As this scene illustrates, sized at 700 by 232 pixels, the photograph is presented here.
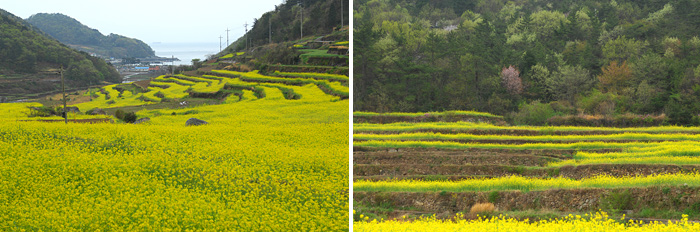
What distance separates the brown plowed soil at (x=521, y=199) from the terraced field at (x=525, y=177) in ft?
0.05

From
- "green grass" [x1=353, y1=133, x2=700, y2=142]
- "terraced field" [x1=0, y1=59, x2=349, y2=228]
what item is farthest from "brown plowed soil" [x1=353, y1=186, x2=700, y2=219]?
"green grass" [x1=353, y1=133, x2=700, y2=142]

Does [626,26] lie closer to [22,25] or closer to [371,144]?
[371,144]

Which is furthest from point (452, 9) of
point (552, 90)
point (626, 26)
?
point (552, 90)

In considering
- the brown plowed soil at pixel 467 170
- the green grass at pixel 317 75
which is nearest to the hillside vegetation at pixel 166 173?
the brown plowed soil at pixel 467 170

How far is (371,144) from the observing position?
1298cm

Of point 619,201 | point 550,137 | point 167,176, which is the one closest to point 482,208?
point 619,201

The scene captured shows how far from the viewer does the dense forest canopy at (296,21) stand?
18406mm

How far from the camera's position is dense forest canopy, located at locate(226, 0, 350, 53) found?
18406 mm

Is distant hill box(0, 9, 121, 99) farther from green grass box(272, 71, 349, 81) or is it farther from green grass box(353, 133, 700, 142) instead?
green grass box(353, 133, 700, 142)

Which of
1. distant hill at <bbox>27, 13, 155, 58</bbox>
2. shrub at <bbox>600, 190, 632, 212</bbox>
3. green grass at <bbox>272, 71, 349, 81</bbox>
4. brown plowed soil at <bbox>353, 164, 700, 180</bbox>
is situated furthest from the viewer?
green grass at <bbox>272, 71, 349, 81</bbox>

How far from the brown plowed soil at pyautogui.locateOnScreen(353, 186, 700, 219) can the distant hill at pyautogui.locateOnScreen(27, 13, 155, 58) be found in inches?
164

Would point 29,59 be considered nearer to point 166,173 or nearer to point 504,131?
point 166,173

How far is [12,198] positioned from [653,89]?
2360 cm

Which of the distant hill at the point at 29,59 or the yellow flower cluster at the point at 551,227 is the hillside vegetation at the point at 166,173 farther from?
the yellow flower cluster at the point at 551,227
